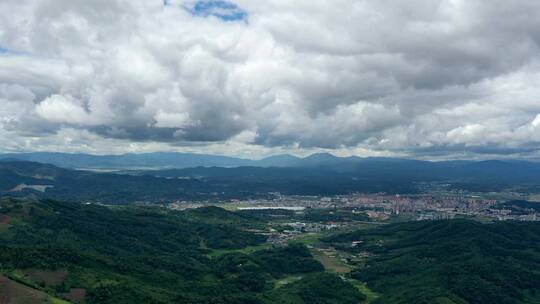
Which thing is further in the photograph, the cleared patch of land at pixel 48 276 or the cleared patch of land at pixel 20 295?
the cleared patch of land at pixel 48 276

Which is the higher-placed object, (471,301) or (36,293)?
(36,293)

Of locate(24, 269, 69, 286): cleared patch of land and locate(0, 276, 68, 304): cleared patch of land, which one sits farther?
locate(24, 269, 69, 286): cleared patch of land

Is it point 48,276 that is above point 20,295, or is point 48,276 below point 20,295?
below

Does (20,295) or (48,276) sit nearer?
(20,295)

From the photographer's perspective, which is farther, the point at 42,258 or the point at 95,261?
the point at 95,261

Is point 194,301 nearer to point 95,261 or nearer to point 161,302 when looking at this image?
point 161,302

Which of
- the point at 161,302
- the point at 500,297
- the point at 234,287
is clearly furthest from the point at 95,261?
the point at 500,297

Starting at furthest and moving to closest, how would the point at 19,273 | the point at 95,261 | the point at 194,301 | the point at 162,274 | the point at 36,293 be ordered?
the point at 162,274
the point at 95,261
the point at 194,301
the point at 19,273
the point at 36,293

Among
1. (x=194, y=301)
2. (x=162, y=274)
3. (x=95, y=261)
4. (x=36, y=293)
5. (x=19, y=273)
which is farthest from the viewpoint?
(x=162, y=274)

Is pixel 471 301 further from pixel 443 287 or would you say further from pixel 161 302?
pixel 161 302
